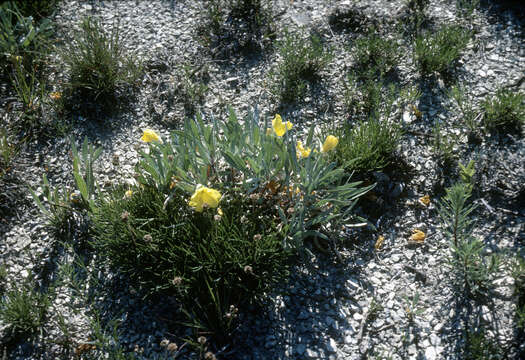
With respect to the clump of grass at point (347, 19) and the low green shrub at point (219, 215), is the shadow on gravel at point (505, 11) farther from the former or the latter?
the low green shrub at point (219, 215)

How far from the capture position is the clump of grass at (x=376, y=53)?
346cm

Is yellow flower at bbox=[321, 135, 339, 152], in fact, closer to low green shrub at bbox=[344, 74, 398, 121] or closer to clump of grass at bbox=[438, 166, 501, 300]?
clump of grass at bbox=[438, 166, 501, 300]

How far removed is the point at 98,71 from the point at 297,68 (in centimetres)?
149

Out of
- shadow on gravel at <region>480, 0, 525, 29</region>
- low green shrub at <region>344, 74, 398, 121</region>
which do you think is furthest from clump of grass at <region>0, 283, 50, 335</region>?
shadow on gravel at <region>480, 0, 525, 29</region>

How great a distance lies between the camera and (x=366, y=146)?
2807mm

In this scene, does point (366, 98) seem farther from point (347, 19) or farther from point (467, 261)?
point (467, 261)

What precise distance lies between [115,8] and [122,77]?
106 centimetres

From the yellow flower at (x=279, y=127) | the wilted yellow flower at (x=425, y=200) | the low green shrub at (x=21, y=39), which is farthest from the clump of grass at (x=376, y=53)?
the low green shrub at (x=21, y=39)

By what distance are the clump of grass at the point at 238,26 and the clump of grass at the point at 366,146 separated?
1.35 metres

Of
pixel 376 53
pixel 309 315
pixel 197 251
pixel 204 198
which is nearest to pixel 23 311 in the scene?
pixel 197 251

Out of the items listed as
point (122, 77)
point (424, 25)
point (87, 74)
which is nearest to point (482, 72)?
point (424, 25)

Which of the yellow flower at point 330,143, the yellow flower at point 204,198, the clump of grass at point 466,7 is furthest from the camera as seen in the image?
the clump of grass at point 466,7

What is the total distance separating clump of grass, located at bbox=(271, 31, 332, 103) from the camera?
11.1ft

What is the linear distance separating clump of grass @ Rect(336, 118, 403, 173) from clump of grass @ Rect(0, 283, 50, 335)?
1870 millimetres
